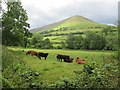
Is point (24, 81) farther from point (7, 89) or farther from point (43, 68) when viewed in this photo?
point (43, 68)

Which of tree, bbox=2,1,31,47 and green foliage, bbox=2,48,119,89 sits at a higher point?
tree, bbox=2,1,31,47

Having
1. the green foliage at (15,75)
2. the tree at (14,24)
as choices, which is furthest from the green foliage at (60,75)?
the tree at (14,24)

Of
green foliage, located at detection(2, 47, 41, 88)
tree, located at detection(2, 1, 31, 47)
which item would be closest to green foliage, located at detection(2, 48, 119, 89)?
green foliage, located at detection(2, 47, 41, 88)

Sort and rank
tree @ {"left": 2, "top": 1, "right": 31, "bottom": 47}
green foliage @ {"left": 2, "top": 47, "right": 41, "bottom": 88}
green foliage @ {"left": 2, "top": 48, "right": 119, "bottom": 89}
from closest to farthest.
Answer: green foliage @ {"left": 2, "top": 47, "right": 41, "bottom": 88} < green foliage @ {"left": 2, "top": 48, "right": 119, "bottom": 89} < tree @ {"left": 2, "top": 1, "right": 31, "bottom": 47}

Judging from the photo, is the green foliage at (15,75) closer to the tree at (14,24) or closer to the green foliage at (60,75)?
the green foliage at (60,75)

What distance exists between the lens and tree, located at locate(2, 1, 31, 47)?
34.6 metres

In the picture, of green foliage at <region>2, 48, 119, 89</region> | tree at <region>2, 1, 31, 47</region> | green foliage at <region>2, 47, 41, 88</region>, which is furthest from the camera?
tree at <region>2, 1, 31, 47</region>

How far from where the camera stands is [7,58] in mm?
21125

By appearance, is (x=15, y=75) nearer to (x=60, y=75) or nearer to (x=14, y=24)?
(x=60, y=75)

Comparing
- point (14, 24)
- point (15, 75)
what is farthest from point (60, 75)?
point (14, 24)

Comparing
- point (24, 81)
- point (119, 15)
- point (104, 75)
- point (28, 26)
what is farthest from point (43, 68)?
point (28, 26)

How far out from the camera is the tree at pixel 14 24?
34584 millimetres

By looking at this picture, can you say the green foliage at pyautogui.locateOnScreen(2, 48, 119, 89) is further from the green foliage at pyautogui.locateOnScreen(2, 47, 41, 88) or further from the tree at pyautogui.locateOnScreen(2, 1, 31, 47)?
the tree at pyautogui.locateOnScreen(2, 1, 31, 47)

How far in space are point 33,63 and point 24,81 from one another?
6.27 metres
